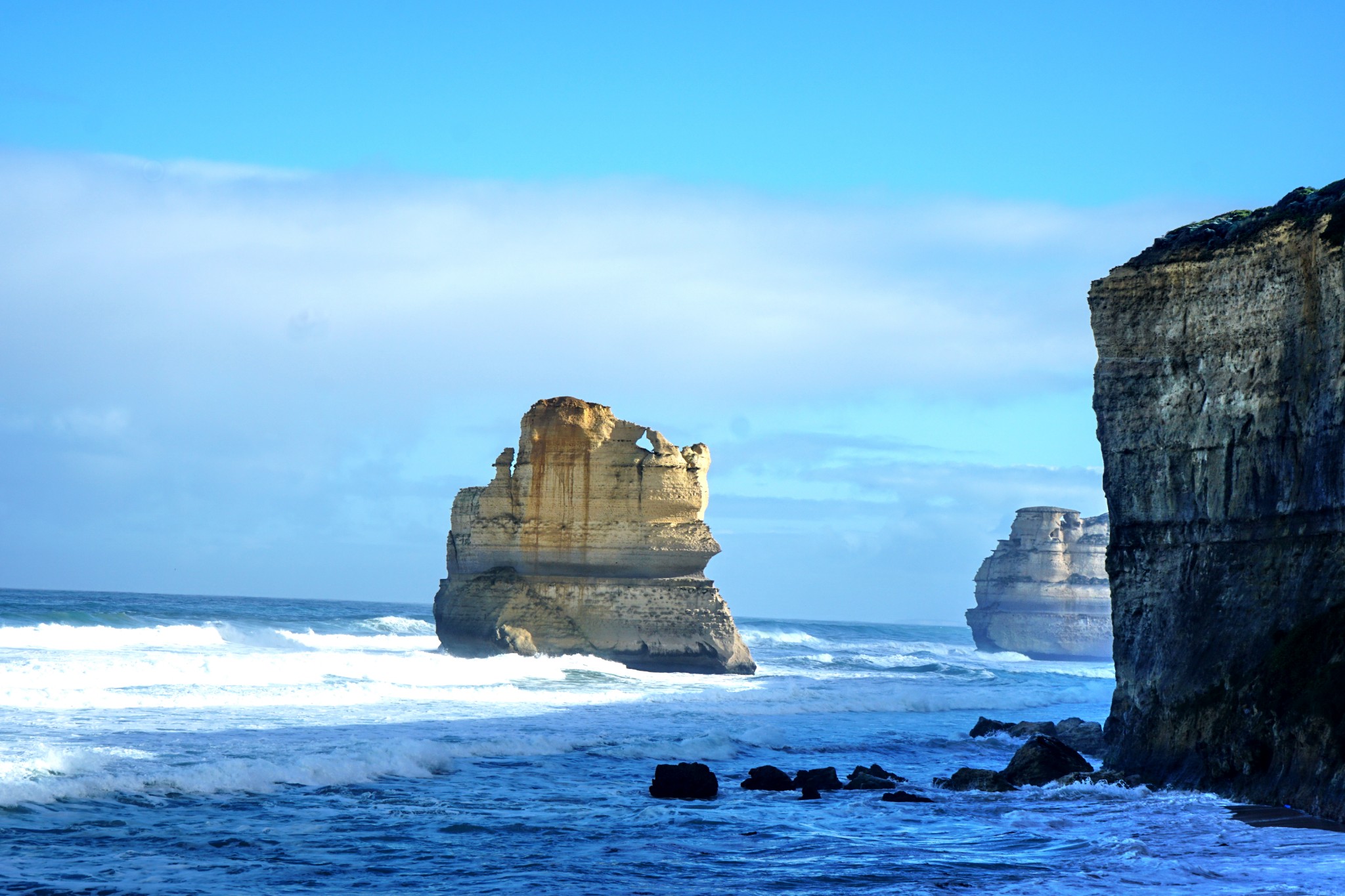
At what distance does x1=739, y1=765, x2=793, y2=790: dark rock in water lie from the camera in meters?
16.7

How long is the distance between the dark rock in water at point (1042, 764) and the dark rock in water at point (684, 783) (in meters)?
4.52

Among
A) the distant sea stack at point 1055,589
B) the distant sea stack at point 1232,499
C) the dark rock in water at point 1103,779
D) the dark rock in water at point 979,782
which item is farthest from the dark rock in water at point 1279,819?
the distant sea stack at point 1055,589

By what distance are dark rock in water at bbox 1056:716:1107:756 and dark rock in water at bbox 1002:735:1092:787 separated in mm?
4561

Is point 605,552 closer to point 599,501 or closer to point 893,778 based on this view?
point 599,501

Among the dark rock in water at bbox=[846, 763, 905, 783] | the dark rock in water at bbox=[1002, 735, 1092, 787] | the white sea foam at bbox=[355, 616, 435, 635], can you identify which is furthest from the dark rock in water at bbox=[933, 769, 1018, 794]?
the white sea foam at bbox=[355, 616, 435, 635]

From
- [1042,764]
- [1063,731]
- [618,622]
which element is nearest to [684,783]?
[1042,764]

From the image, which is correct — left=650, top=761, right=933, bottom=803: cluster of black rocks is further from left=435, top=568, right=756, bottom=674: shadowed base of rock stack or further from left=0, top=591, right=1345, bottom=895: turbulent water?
left=435, top=568, right=756, bottom=674: shadowed base of rock stack

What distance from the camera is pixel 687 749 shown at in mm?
20328

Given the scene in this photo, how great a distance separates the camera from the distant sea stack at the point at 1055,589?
263ft

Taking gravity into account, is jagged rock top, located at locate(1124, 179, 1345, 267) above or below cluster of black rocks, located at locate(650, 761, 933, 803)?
above

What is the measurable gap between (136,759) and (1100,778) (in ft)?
41.3

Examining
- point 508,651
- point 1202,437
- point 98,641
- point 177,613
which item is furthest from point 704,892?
point 177,613

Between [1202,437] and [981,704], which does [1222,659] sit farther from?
[981,704]

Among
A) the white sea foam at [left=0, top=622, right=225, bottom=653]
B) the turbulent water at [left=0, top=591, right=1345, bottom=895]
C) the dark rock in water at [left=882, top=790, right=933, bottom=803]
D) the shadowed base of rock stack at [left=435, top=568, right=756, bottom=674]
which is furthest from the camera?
the white sea foam at [left=0, top=622, right=225, bottom=653]
